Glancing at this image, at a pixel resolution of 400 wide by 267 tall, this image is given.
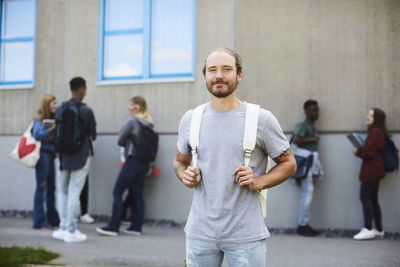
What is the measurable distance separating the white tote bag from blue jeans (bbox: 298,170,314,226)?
4.38 metres

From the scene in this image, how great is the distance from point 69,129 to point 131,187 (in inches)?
55.1

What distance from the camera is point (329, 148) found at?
8.35 meters

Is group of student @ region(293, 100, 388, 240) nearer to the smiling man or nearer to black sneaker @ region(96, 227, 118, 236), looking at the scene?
black sneaker @ region(96, 227, 118, 236)

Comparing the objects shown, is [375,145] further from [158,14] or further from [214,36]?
[158,14]

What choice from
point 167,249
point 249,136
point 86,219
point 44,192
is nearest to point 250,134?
point 249,136

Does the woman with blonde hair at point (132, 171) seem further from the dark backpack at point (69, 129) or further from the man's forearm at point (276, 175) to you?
the man's forearm at point (276, 175)

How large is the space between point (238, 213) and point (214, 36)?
6.75 m

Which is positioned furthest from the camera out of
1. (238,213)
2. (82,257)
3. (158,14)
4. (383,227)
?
(158,14)

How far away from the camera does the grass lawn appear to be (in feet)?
17.0

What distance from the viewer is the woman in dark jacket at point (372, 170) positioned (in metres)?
7.44

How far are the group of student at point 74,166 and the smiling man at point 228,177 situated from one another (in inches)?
173

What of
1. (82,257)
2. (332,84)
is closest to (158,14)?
(332,84)

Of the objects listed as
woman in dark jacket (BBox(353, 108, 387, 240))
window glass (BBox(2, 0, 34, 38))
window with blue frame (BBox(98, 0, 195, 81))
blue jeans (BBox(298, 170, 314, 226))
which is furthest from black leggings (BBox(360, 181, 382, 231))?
window glass (BBox(2, 0, 34, 38))

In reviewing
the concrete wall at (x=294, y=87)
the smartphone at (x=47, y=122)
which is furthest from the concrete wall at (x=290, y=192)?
the smartphone at (x=47, y=122)
